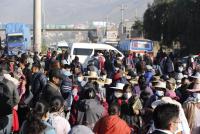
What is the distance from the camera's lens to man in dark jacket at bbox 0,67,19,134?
9.20 m

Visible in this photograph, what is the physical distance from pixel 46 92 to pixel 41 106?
2.59 meters

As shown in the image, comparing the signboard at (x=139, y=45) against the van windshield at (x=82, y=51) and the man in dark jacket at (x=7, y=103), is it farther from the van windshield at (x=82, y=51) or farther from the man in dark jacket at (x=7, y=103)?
the man in dark jacket at (x=7, y=103)

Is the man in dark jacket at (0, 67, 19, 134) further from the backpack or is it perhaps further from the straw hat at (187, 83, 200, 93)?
the straw hat at (187, 83, 200, 93)

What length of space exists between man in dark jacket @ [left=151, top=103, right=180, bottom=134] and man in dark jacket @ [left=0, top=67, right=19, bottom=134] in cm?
361

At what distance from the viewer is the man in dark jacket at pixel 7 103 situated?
30.2 ft

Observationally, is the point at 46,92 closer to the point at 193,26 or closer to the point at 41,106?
the point at 41,106

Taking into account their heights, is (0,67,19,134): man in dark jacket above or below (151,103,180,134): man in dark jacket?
below

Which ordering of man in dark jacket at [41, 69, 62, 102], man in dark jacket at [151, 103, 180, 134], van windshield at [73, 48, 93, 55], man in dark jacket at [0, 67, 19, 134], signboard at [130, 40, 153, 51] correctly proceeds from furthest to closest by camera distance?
1. signboard at [130, 40, 153, 51]
2. van windshield at [73, 48, 93, 55]
3. man in dark jacket at [41, 69, 62, 102]
4. man in dark jacket at [0, 67, 19, 134]
5. man in dark jacket at [151, 103, 180, 134]

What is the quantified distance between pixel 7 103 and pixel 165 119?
3.99 m

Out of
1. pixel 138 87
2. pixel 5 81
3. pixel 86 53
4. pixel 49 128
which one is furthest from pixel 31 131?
pixel 86 53

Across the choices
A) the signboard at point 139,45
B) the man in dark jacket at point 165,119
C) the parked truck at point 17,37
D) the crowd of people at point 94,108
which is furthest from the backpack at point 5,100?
the parked truck at point 17,37

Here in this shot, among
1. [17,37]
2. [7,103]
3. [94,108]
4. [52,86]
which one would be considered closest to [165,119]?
[94,108]

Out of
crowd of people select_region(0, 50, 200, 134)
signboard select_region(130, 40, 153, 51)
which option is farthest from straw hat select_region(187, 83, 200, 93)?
signboard select_region(130, 40, 153, 51)

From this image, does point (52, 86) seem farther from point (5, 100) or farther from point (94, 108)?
point (94, 108)
